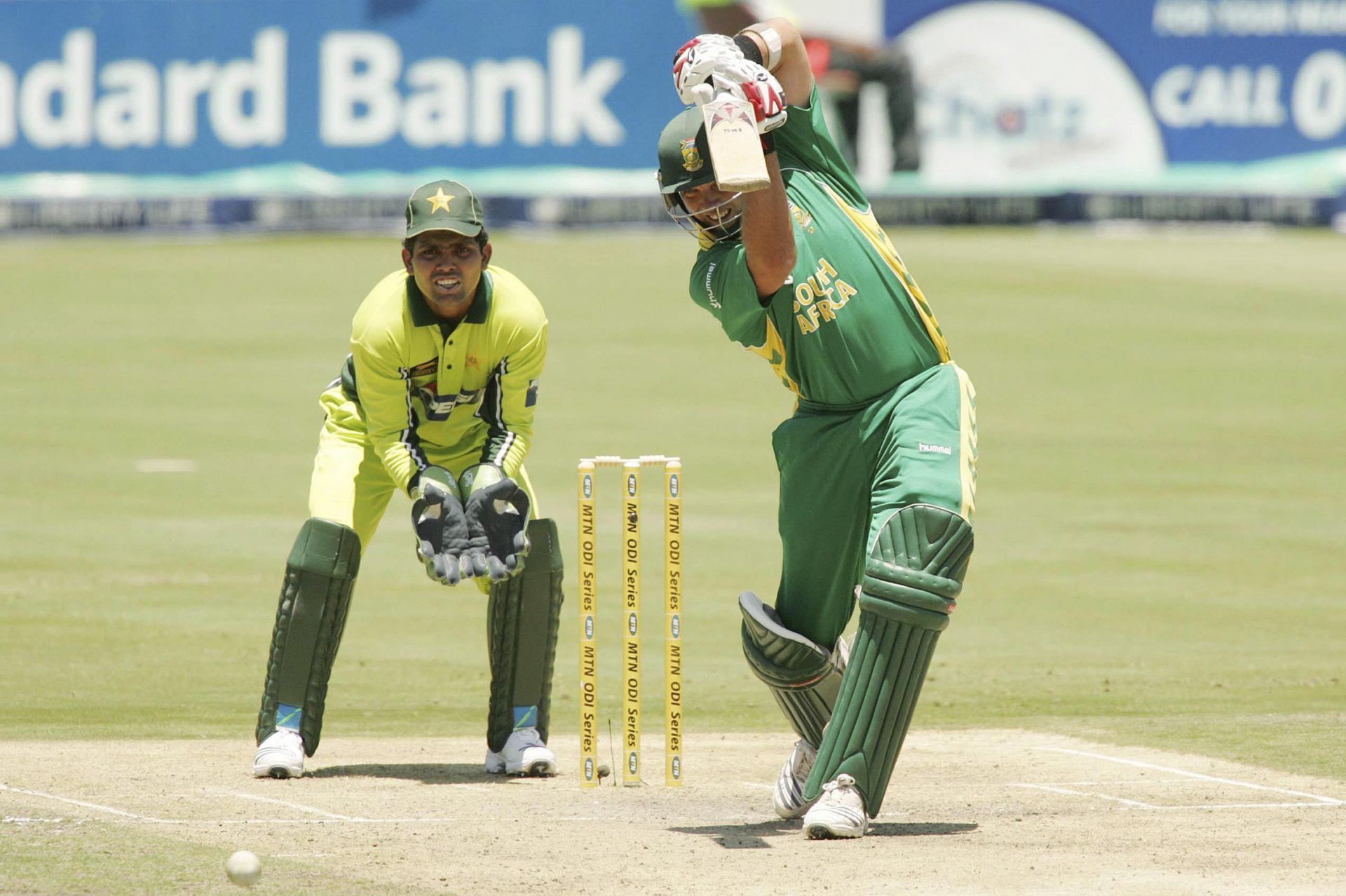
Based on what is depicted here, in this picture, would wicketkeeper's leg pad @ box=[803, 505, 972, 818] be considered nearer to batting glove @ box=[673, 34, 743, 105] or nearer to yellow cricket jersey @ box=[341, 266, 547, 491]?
batting glove @ box=[673, 34, 743, 105]

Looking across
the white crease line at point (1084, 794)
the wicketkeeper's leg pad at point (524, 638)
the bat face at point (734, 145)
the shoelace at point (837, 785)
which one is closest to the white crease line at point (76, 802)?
the wicketkeeper's leg pad at point (524, 638)

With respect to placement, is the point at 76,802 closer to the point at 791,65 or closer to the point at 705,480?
the point at 791,65

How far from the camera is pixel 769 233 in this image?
555 cm

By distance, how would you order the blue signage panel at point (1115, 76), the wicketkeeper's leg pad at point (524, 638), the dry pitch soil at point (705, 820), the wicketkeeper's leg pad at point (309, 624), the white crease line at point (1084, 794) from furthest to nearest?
the blue signage panel at point (1115, 76)
the wicketkeeper's leg pad at point (524, 638)
the wicketkeeper's leg pad at point (309, 624)
the white crease line at point (1084, 794)
the dry pitch soil at point (705, 820)

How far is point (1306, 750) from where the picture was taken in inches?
278

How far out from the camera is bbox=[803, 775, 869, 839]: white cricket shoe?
5.58 m

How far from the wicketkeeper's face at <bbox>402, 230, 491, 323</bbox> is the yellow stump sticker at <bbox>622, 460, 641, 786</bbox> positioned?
2.70 feet

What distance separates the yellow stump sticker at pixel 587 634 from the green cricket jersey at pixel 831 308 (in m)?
0.79

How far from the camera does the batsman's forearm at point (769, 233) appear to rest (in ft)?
18.2

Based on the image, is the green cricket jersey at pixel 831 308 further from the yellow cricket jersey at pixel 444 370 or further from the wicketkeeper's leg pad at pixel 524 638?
the wicketkeeper's leg pad at pixel 524 638

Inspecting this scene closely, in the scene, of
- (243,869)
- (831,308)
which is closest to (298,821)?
(243,869)

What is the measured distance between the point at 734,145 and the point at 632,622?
1.68 m

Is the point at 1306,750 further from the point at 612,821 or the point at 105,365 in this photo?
the point at 105,365

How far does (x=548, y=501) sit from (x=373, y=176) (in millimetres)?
12352
